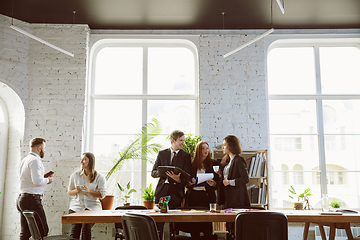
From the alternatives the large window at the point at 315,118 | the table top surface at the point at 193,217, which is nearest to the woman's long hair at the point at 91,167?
the table top surface at the point at 193,217

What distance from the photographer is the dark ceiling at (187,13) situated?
5.21 metres

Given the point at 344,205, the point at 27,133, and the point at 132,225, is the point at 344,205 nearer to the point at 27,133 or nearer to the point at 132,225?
the point at 132,225

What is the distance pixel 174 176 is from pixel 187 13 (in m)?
2.92

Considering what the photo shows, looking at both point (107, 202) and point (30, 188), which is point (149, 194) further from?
point (30, 188)

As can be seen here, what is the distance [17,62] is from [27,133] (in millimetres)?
1241

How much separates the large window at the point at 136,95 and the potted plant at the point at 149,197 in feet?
1.24

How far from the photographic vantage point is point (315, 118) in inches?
241

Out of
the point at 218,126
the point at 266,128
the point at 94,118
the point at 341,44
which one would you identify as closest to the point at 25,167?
the point at 94,118

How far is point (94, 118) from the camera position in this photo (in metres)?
6.14

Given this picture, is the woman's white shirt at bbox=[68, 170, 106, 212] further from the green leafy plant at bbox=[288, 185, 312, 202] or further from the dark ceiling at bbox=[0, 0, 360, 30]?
the green leafy plant at bbox=[288, 185, 312, 202]

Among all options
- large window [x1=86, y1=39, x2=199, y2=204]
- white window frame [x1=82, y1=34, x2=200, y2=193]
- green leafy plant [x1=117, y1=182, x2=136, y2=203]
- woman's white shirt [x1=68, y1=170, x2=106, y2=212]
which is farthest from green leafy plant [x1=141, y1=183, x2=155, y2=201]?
woman's white shirt [x1=68, y1=170, x2=106, y2=212]

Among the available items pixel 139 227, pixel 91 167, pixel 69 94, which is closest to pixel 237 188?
pixel 139 227

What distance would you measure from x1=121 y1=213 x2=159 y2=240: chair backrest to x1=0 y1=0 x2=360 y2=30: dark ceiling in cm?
365

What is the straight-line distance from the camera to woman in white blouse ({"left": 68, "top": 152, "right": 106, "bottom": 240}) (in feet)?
Answer: 14.8
